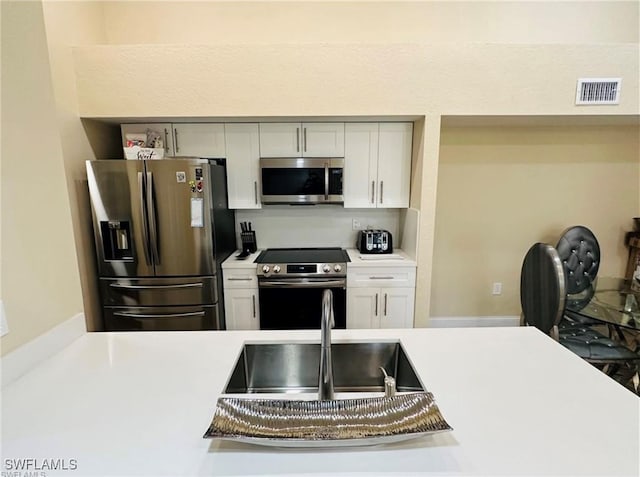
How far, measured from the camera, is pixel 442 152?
3166 millimetres

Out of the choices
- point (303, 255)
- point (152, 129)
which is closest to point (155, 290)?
point (303, 255)

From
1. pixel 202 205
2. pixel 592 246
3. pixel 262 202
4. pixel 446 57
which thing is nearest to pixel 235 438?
pixel 202 205

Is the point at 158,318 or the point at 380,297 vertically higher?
the point at 380,297

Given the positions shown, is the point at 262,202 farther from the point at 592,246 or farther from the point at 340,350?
the point at 592,246

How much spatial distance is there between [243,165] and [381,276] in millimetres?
1586

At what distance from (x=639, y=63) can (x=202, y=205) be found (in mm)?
3552

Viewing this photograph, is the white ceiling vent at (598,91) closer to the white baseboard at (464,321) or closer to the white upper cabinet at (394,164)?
the white upper cabinet at (394,164)

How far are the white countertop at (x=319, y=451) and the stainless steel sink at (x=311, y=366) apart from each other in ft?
0.33

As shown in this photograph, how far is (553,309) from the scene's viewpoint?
80.4 inches

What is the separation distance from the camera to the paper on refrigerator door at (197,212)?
8.05 feet

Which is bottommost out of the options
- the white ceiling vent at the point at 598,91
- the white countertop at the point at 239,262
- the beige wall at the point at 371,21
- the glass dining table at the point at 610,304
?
the glass dining table at the point at 610,304

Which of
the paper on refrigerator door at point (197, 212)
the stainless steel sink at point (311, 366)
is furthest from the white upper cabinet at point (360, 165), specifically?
the stainless steel sink at point (311, 366)

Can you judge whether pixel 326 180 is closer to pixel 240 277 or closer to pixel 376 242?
pixel 376 242

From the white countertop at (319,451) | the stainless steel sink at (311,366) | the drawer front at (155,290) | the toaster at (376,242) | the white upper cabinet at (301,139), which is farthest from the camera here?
the toaster at (376,242)
